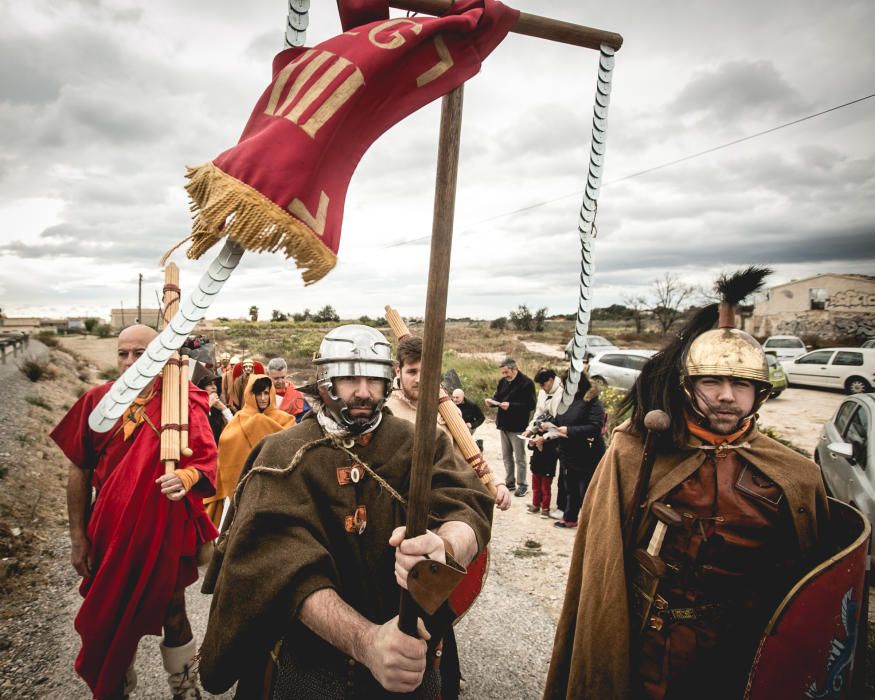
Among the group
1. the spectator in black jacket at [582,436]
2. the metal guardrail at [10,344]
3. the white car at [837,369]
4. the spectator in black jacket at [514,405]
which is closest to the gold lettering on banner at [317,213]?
the spectator in black jacket at [582,436]

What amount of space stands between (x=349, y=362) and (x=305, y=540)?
0.69 meters

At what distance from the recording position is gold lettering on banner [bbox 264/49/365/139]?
4.59ft

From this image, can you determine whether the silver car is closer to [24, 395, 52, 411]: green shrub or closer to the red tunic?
the red tunic

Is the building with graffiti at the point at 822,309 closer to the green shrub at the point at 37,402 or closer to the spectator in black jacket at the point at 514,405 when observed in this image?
the spectator in black jacket at the point at 514,405

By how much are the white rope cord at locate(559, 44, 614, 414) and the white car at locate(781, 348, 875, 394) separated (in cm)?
1760

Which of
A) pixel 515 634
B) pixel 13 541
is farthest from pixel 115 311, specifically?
pixel 515 634

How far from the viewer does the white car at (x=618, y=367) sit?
47.2 ft

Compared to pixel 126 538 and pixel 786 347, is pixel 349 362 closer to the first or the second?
pixel 126 538

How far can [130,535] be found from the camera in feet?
8.67

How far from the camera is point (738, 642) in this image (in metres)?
1.98

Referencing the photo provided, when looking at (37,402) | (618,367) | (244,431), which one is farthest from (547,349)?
(244,431)

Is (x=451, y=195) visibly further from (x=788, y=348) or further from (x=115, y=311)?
(x=115, y=311)

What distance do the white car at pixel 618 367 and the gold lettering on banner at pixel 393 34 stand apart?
14049mm

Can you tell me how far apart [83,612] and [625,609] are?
9.39 feet
